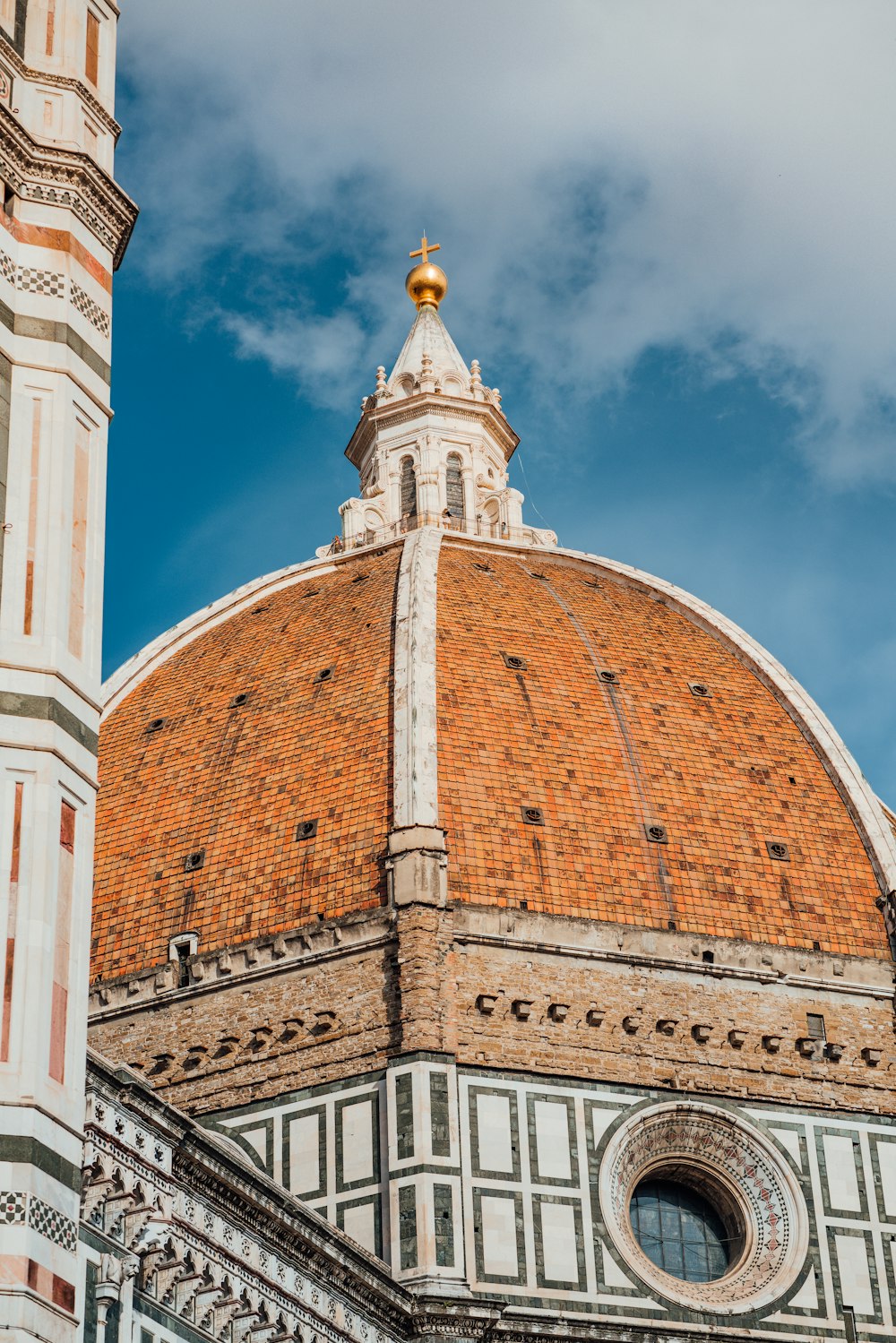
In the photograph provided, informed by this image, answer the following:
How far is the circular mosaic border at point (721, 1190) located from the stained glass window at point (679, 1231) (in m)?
0.22

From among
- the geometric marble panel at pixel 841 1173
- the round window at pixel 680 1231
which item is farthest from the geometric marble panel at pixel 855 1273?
the round window at pixel 680 1231

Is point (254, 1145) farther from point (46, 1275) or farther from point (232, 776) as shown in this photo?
point (46, 1275)

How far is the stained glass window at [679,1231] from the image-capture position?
35.5 metres

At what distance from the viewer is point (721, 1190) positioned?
3603cm

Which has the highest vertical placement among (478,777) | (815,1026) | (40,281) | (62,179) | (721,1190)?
(478,777)

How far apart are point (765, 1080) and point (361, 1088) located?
6.26 metres

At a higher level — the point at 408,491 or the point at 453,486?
the point at 453,486

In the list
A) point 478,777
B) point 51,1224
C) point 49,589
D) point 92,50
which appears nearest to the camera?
point 51,1224

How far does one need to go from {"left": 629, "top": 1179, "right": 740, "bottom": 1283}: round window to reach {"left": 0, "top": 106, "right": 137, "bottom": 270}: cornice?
2595 cm

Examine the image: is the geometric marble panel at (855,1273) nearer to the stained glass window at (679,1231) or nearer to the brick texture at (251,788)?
the stained glass window at (679,1231)

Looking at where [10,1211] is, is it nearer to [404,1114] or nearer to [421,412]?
[404,1114]

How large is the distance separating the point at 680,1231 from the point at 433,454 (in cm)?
2126

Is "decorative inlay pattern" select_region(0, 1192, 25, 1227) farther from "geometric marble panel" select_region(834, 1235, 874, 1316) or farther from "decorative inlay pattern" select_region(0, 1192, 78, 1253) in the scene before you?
"geometric marble panel" select_region(834, 1235, 874, 1316)

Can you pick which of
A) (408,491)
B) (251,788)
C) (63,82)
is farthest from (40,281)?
(408,491)
